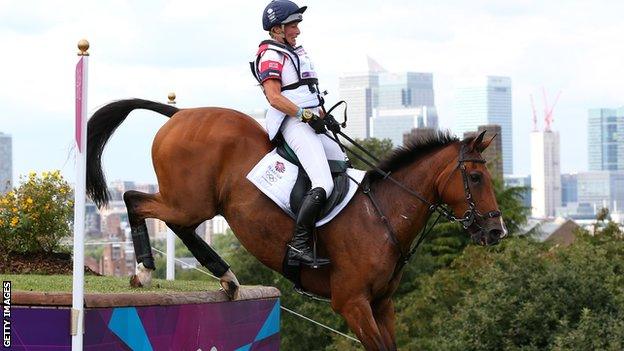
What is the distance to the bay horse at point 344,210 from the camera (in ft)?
30.6

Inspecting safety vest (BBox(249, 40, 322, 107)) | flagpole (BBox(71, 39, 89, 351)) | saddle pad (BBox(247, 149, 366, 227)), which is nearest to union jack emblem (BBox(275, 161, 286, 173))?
saddle pad (BBox(247, 149, 366, 227))

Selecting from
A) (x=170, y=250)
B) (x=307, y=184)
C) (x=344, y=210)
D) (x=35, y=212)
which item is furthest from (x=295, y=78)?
(x=35, y=212)

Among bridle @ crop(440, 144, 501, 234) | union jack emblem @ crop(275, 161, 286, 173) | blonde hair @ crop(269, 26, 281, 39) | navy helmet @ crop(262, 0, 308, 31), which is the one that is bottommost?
bridle @ crop(440, 144, 501, 234)

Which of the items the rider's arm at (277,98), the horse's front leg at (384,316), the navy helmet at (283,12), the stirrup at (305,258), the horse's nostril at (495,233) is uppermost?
the navy helmet at (283,12)

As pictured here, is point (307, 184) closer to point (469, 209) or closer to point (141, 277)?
point (469, 209)

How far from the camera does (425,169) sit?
962 cm

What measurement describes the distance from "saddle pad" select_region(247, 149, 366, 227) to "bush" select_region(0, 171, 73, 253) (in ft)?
14.1

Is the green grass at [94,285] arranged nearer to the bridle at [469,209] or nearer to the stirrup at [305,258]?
the stirrup at [305,258]

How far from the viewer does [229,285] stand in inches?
394

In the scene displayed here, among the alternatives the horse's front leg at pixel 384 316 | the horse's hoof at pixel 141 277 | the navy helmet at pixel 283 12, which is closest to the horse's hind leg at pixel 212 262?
the horse's hoof at pixel 141 277

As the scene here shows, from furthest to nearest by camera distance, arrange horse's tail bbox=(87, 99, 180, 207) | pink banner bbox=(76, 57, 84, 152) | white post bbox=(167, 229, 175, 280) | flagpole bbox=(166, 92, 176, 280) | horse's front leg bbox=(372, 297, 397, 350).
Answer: white post bbox=(167, 229, 175, 280), flagpole bbox=(166, 92, 176, 280), horse's tail bbox=(87, 99, 180, 207), horse's front leg bbox=(372, 297, 397, 350), pink banner bbox=(76, 57, 84, 152)

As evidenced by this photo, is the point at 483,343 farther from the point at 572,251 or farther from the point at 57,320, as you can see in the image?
the point at 57,320

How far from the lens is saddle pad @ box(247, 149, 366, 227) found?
9406mm

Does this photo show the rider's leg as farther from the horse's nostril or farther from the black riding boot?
the horse's nostril
